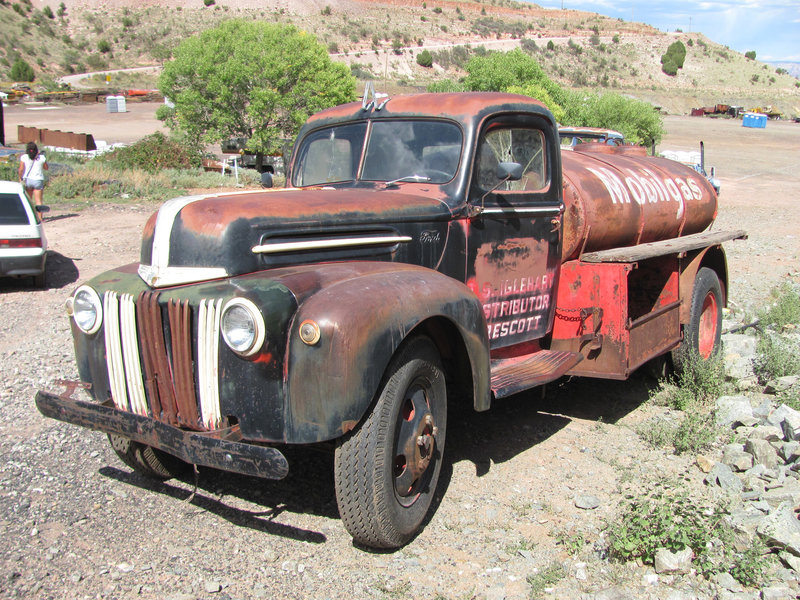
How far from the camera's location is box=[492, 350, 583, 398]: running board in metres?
4.21

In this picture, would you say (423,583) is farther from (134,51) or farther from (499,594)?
(134,51)

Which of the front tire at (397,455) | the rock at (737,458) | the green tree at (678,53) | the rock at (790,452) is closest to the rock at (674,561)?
the front tire at (397,455)

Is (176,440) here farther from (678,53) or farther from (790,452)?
(678,53)

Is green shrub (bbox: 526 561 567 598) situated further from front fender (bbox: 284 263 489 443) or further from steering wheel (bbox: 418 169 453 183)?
steering wheel (bbox: 418 169 453 183)

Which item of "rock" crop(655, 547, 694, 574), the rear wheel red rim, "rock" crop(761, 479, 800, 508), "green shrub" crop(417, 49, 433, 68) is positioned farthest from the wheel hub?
"green shrub" crop(417, 49, 433, 68)

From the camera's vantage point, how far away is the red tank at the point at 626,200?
16.7 ft

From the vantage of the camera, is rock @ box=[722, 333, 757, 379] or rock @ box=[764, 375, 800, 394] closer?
rock @ box=[764, 375, 800, 394]

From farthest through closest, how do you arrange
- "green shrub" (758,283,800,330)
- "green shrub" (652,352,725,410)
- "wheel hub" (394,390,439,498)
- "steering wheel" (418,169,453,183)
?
"green shrub" (758,283,800,330) < "green shrub" (652,352,725,410) < "steering wheel" (418,169,453,183) < "wheel hub" (394,390,439,498)

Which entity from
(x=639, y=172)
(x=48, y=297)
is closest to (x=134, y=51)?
(x=48, y=297)

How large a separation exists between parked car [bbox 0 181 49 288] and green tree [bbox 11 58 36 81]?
46944 millimetres

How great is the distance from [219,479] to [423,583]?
1529mm

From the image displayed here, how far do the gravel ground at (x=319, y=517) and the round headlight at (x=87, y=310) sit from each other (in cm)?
101

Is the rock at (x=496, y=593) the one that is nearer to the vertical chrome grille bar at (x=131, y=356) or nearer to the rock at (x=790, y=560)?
the rock at (x=790, y=560)

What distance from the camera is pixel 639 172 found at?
19.9ft
